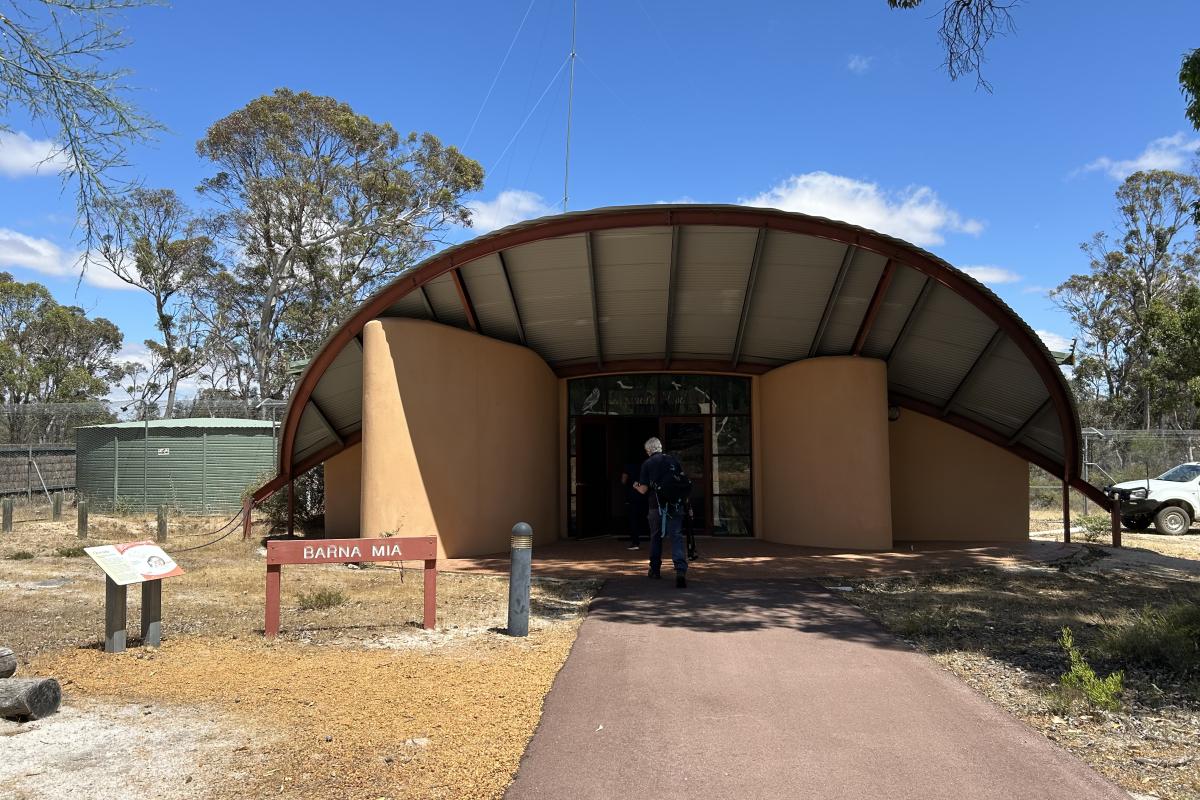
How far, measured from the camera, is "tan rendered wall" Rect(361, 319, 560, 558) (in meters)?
11.0

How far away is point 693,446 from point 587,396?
2.22 m

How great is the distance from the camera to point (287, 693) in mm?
5000

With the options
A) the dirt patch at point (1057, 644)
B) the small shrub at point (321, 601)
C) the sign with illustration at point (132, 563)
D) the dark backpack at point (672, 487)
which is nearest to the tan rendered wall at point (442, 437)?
the small shrub at point (321, 601)

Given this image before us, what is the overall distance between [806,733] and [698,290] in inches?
345

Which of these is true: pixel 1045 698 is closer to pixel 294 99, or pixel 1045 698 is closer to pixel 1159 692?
pixel 1159 692

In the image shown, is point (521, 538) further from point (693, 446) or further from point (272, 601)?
point (693, 446)

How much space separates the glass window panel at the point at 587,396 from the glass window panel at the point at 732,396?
6.83ft

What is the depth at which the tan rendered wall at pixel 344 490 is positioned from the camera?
48.7 feet

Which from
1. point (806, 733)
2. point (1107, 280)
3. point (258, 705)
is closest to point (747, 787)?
point (806, 733)

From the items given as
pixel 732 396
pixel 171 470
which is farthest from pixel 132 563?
pixel 171 470

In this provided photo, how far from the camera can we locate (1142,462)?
Result: 22.0 metres

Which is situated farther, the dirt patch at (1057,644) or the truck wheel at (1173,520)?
the truck wheel at (1173,520)

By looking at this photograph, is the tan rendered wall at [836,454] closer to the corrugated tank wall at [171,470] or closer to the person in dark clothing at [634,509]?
the person in dark clothing at [634,509]

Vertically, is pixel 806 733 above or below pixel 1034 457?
below
